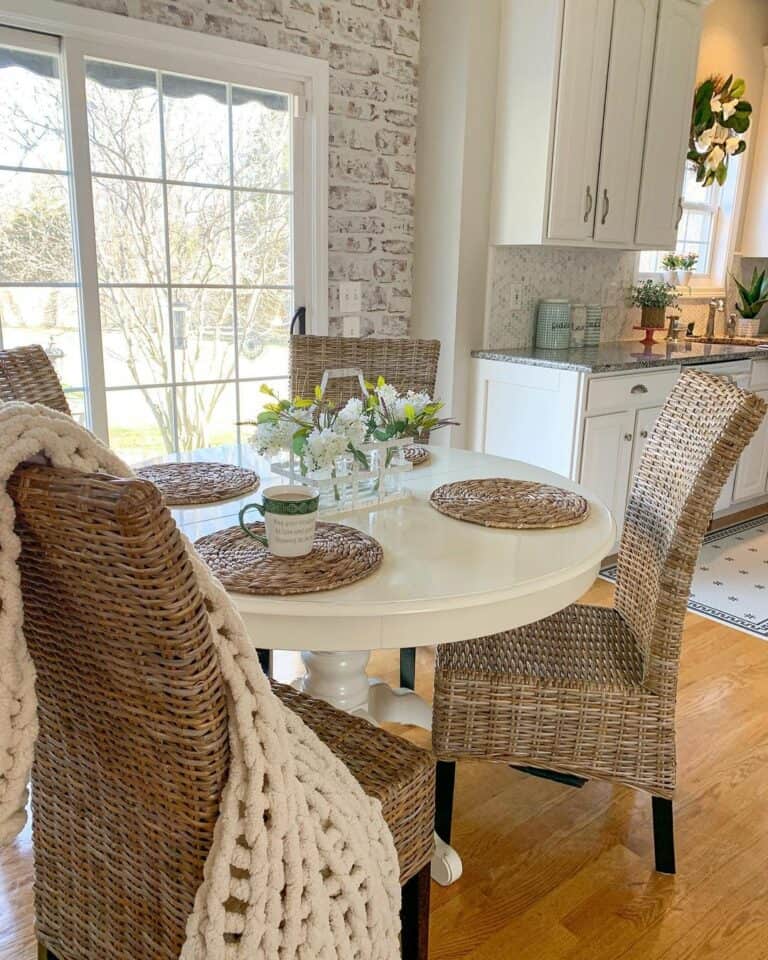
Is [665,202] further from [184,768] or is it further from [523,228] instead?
[184,768]

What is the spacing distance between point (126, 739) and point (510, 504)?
1.00m

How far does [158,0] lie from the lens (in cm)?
260

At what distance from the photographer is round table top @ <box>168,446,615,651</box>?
1.24 meters

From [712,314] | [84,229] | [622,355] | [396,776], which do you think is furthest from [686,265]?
[396,776]

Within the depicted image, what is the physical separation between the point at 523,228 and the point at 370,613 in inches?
101

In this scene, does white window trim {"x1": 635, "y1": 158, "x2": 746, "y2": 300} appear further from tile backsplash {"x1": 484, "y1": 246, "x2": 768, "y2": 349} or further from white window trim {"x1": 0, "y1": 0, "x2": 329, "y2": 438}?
white window trim {"x1": 0, "y1": 0, "x2": 329, "y2": 438}

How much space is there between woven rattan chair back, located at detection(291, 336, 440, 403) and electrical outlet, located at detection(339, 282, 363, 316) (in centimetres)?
81

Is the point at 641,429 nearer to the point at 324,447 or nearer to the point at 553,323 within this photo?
the point at 553,323

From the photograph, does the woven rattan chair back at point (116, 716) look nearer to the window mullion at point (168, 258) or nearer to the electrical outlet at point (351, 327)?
the window mullion at point (168, 258)

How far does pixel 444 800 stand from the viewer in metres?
1.75

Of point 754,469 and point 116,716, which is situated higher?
point 116,716

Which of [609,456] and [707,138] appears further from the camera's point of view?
[707,138]

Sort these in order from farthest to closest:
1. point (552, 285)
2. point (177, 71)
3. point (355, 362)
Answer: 1. point (552, 285)
2. point (177, 71)
3. point (355, 362)

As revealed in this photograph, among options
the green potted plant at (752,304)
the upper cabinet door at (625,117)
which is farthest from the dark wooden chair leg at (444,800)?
the green potted plant at (752,304)
